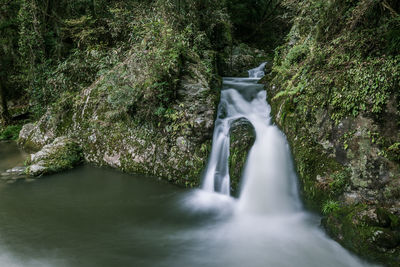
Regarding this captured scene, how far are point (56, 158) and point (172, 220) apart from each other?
4.04 m

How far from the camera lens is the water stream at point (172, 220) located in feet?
11.6

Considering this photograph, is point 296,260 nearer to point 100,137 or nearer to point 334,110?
point 334,110

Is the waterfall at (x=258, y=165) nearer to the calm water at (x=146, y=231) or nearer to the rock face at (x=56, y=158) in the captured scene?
the calm water at (x=146, y=231)

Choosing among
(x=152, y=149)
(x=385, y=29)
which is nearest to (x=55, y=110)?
(x=152, y=149)

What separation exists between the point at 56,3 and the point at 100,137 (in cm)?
719

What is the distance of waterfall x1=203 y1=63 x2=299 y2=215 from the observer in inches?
185

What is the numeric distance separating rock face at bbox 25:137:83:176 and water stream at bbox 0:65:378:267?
13.4 inches

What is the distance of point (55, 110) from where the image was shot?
802 cm

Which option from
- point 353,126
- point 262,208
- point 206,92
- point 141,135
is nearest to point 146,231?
point 262,208

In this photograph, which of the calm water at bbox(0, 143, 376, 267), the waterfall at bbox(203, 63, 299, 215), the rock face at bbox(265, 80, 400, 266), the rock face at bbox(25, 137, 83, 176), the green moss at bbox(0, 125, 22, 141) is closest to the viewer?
the rock face at bbox(265, 80, 400, 266)

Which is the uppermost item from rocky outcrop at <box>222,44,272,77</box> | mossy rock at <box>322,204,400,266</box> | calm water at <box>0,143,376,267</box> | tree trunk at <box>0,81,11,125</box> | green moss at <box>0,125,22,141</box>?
rocky outcrop at <box>222,44,272,77</box>

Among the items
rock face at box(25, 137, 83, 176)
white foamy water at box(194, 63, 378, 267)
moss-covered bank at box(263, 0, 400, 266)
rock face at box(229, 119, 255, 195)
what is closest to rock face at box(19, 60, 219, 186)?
rock face at box(25, 137, 83, 176)

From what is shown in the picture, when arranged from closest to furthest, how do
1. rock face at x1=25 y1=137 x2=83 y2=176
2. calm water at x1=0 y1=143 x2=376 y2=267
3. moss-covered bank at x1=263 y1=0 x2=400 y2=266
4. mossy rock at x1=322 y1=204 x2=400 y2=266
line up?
1. mossy rock at x1=322 y1=204 x2=400 y2=266
2. moss-covered bank at x1=263 y1=0 x2=400 y2=266
3. calm water at x1=0 y1=143 x2=376 y2=267
4. rock face at x1=25 y1=137 x2=83 y2=176

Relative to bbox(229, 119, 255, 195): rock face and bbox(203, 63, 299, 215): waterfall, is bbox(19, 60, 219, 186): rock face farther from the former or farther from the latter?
bbox(229, 119, 255, 195): rock face
